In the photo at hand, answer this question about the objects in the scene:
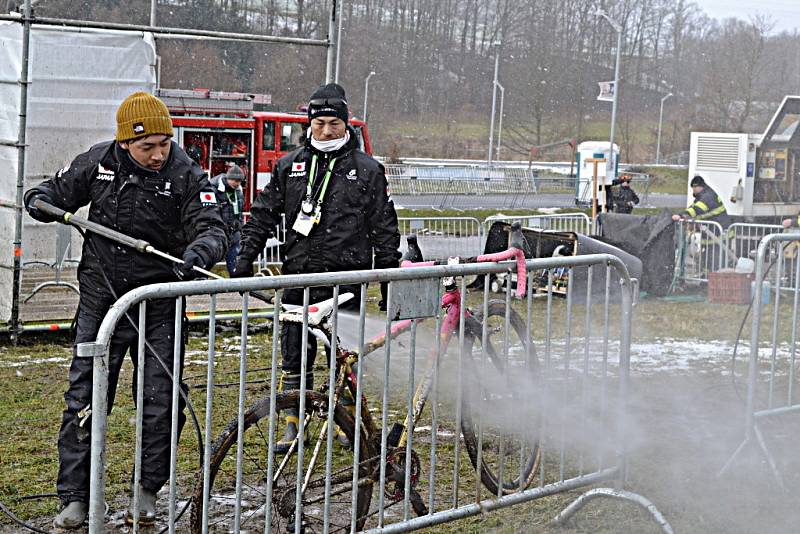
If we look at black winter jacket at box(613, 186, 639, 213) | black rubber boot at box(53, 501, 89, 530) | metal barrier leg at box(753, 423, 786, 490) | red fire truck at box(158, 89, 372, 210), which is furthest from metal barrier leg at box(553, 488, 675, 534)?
black winter jacket at box(613, 186, 639, 213)

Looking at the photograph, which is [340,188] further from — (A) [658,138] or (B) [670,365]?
(A) [658,138]

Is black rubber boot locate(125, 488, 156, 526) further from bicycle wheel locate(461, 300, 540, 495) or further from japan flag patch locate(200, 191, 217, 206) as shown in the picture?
bicycle wheel locate(461, 300, 540, 495)

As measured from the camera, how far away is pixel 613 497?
4730 mm

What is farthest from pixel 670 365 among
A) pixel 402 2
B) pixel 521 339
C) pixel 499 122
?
pixel 499 122

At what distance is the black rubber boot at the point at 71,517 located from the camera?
4418 mm

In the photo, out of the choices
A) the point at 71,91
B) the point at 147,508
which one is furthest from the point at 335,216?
the point at 71,91

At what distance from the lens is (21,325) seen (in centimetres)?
908

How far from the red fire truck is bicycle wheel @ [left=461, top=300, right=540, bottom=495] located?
15.0 meters

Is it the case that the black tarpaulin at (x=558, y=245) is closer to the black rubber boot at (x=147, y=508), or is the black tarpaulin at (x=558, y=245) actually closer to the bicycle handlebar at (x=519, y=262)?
the bicycle handlebar at (x=519, y=262)

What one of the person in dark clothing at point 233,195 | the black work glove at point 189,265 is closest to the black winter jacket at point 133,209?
the black work glove at point 189,265

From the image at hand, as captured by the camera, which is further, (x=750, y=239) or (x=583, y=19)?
(x=583, y=19)

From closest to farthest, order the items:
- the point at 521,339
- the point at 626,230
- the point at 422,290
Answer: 1. the point at 422,290
2. the point at 521,339
3. the point at 626,230

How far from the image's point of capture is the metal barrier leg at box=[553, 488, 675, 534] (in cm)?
456

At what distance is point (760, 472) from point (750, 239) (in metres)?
9.62
